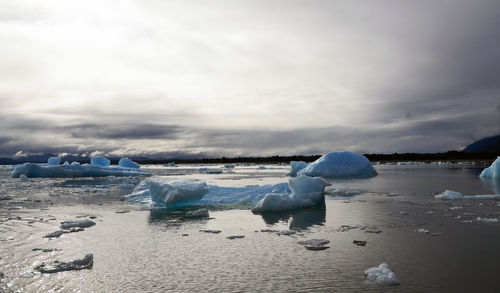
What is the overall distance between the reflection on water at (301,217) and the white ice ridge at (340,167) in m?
21.6

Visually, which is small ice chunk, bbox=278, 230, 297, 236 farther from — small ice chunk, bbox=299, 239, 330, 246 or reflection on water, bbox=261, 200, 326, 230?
small ice chunk, bbox=299, 239, 330, 246

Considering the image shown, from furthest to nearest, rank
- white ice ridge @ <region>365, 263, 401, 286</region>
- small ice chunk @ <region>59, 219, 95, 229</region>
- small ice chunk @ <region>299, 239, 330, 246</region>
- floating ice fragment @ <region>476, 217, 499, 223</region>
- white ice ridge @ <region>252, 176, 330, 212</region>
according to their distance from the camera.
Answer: white ice ridge @ <region>252, 176, 330, 212</region> < floating ice fragment @ <region>476, 217, 499, 223</region> < small ice chunk @ <region>59, 219, 95, 229</region> < small ice chunk @ <region>299, 239, 330, 246</region> < white ice ridge @ <region>365, 263, 401, 286</region>

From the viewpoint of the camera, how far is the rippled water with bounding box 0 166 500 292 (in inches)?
225

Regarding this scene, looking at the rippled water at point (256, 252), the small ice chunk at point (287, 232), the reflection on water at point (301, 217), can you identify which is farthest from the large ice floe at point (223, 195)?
the small ice chunk at point (287, 232)

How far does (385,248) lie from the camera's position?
25.2ft

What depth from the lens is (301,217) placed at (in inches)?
470

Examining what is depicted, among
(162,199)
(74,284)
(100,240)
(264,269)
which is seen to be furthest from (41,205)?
(264,269)

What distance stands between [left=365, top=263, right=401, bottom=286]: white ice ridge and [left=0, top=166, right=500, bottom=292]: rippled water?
0.14 m

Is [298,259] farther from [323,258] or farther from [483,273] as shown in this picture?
[483,273]

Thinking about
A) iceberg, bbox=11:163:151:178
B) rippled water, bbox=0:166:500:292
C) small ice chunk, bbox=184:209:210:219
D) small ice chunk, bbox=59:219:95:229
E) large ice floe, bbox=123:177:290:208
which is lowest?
rippled water, bbox=0:166:500:292

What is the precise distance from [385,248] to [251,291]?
3.55m

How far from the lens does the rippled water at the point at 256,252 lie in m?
5.71

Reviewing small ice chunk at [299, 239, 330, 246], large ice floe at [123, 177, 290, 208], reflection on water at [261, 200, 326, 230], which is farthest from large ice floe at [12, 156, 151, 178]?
small ice chunk at [299, 239, 330, 246]

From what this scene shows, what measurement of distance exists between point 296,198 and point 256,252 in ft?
21.3
